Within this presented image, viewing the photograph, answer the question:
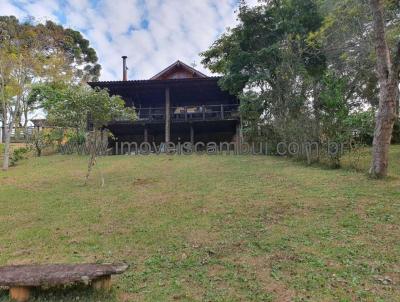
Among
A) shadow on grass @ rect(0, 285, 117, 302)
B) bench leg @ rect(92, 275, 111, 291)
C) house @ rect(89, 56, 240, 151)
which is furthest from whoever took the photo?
house @ rect(89, 56, 240, 151)

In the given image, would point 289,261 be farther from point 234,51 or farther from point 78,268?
point 234,51

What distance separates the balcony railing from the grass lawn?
11.8 meters

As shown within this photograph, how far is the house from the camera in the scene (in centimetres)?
2195

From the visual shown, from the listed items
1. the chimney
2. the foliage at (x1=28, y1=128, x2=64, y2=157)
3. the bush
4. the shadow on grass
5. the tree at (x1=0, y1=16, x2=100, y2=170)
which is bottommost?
the shadow on grass

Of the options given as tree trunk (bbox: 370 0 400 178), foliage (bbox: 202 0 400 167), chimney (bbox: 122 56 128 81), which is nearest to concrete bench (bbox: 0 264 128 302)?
tree trunk (bbox: 370 0 400 178)

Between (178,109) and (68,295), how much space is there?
20.3m

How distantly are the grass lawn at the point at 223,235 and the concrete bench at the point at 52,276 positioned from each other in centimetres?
19

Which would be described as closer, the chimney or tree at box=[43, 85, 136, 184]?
tree at box=[43, 85, 136, 184]

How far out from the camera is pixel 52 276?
3.78 m

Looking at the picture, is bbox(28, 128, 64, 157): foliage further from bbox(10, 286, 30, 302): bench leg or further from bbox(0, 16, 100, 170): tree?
bbox(10, 286, 30, 302): bench leg

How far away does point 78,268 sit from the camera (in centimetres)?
400

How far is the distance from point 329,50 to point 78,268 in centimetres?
1744

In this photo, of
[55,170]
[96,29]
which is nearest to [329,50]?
[96,29]

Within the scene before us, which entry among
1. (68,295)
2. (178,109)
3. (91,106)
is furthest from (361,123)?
(178,109)
